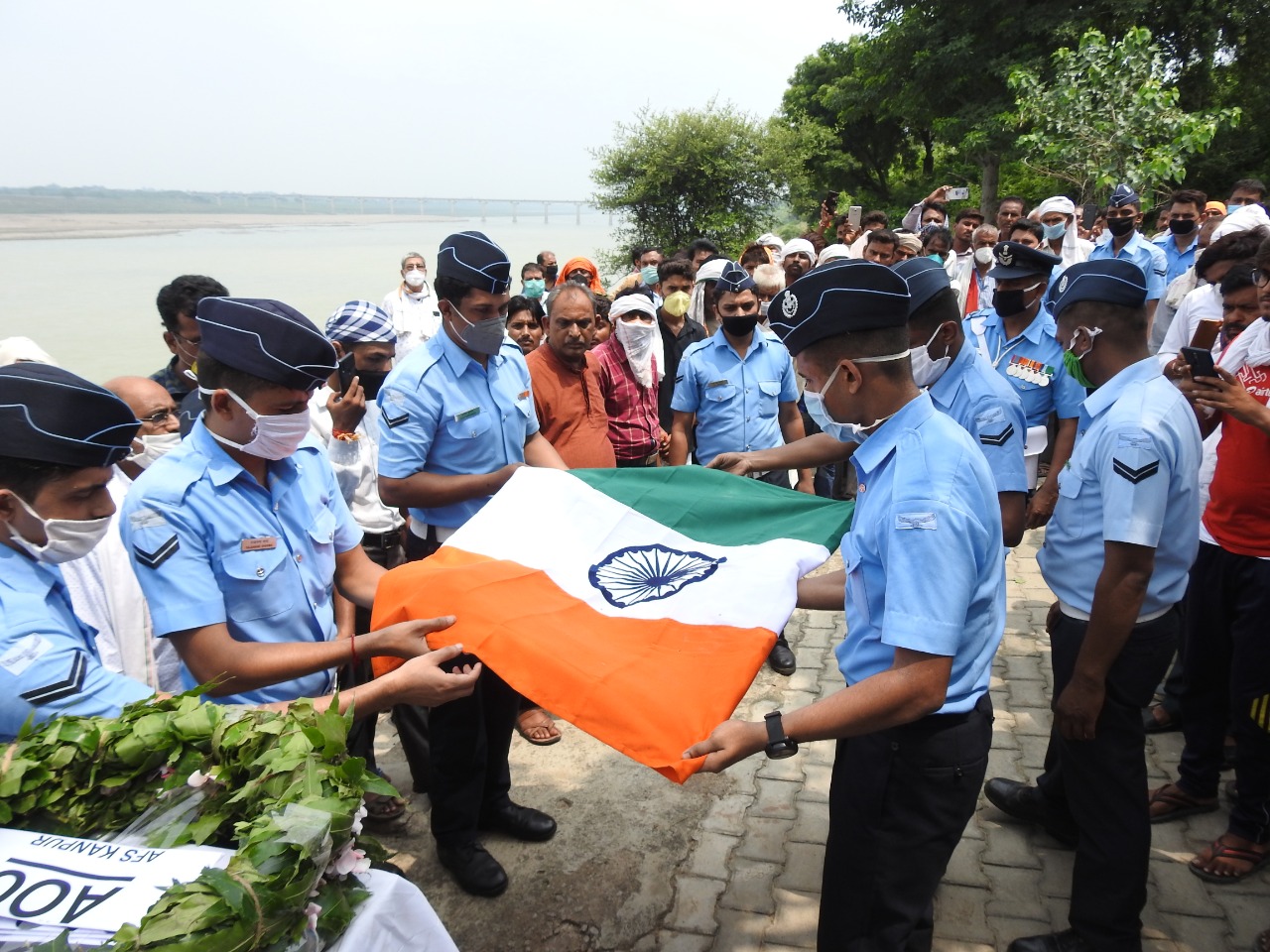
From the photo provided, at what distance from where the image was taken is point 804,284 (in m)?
2.30

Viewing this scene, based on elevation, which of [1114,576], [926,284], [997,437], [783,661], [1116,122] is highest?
[1116,122]

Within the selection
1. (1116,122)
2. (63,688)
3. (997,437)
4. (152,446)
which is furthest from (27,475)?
(1116,122)

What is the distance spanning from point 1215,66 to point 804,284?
107ft

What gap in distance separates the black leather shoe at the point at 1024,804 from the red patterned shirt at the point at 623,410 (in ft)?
9.49

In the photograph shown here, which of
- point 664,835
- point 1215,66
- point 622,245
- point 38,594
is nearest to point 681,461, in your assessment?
point 664,835

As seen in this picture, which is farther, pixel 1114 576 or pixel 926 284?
pixel 926 284

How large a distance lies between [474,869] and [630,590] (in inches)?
58.3

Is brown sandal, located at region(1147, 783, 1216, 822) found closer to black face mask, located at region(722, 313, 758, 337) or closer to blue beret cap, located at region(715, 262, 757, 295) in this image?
black face mask, located at region(722, 313, 758, 337)

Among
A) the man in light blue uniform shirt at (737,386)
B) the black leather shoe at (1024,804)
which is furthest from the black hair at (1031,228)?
the black leather shoe at (1024,804)

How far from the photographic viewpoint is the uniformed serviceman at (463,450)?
11.7 ft

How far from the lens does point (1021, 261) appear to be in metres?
4.75

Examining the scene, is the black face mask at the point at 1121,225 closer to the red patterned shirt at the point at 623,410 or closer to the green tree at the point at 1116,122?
the green tree at the point at 1116,122

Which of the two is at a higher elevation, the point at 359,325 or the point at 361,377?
the point at 359,325

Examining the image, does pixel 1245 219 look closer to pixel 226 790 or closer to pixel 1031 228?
pixel 1031 228
